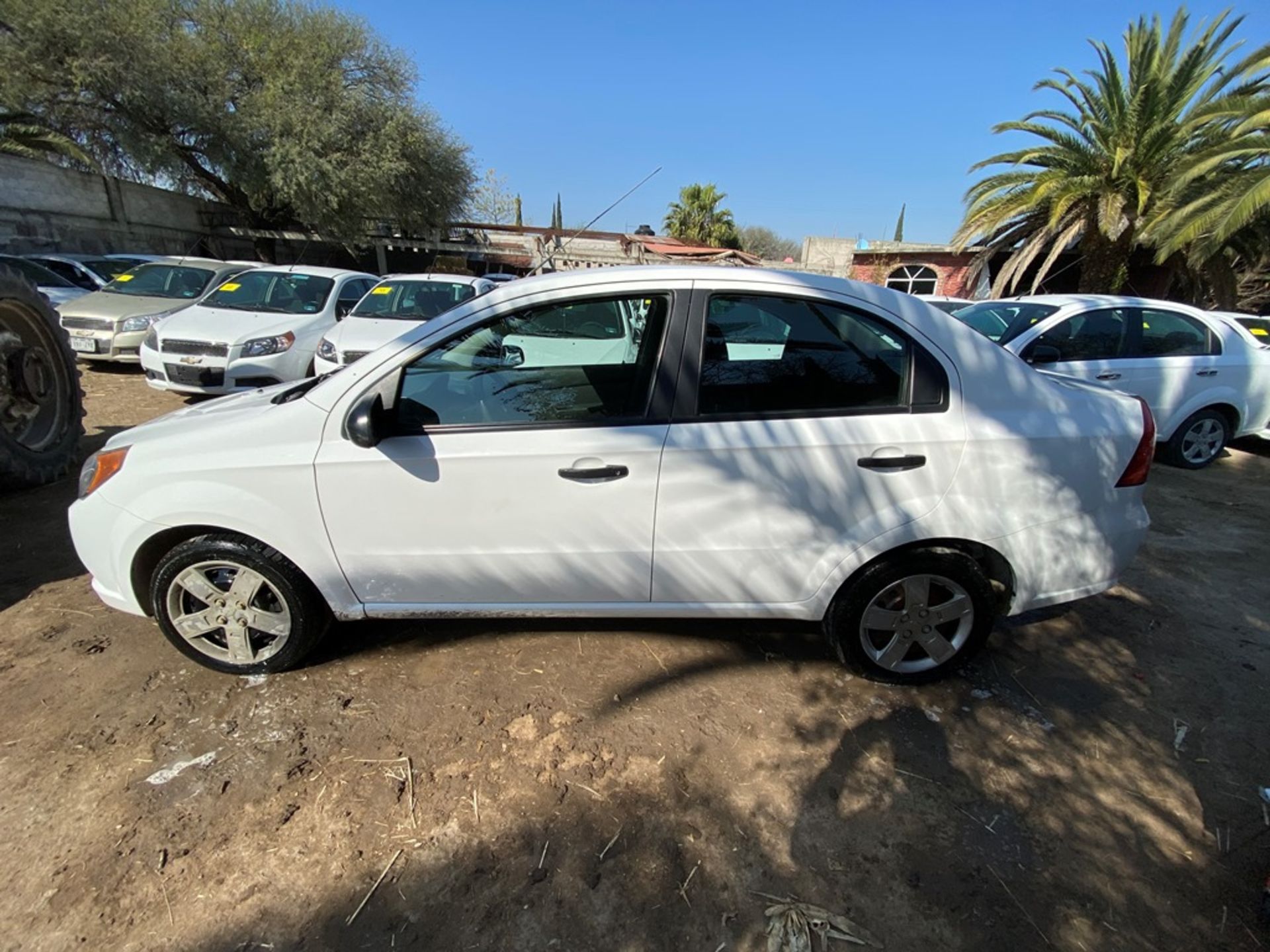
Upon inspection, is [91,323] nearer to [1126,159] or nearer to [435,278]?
[435,278]

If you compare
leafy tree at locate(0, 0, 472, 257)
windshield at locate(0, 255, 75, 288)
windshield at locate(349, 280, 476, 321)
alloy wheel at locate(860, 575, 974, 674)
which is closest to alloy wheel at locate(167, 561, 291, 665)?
alloy wheel at locate(860, 575, 974, 674)

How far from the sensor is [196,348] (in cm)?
668

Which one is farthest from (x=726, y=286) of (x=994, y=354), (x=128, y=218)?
(x=128, y=218)

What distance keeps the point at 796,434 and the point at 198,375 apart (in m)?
6.92

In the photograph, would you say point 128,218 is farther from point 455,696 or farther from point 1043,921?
point 1043,921

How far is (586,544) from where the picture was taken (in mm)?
2438

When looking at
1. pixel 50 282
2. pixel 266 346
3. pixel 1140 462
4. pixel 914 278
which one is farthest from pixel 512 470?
pixel 914 278

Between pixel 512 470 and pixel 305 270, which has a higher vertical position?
pixel 305 270

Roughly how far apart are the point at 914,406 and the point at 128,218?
27012 millimetres

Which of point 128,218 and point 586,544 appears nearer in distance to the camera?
point 586,544

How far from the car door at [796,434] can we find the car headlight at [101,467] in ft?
7.19

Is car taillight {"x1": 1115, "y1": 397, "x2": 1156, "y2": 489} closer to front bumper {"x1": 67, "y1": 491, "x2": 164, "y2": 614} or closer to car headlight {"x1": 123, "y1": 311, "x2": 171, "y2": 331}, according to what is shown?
front bumper {"x1": 67, "y1": 491, "x2": 164, "y2": 614}

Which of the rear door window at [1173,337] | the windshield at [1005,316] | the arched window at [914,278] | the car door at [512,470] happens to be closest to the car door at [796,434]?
the car door at [512,470]

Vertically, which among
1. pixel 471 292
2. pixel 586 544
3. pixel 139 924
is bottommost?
pixel 139 924
